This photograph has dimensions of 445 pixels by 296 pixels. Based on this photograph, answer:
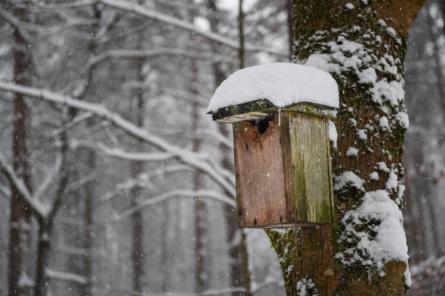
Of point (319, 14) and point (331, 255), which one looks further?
point (319, 14)

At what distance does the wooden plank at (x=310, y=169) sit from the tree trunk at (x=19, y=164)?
7166 millimetres

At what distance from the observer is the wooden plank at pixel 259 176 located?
6.43 feet

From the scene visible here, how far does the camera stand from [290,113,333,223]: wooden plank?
1932mm

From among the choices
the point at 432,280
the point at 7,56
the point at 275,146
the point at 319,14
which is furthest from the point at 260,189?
the point at 7,56

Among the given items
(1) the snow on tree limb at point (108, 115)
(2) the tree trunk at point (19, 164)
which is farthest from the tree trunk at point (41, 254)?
(1) the snow on tree limb at point (108, 115)

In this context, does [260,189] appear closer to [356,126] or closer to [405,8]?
[356,126]

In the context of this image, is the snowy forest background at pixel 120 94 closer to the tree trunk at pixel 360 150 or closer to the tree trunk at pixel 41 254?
the tree trunk at pixel 41 254

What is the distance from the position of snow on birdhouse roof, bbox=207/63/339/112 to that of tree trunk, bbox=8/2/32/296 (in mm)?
7032

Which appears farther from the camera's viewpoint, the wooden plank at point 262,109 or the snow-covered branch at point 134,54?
the snow-covered branch at point 134,54

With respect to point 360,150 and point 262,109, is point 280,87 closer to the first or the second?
point 262,109

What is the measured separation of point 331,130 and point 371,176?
0.81 feet

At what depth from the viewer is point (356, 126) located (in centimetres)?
208

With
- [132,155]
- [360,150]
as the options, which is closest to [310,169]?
[360,150]

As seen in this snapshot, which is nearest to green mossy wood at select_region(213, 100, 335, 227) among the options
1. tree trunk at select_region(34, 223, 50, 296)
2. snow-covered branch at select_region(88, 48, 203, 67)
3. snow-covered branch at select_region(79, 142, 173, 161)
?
snow-covered branch at select_region(79, 142, 173, 161)
